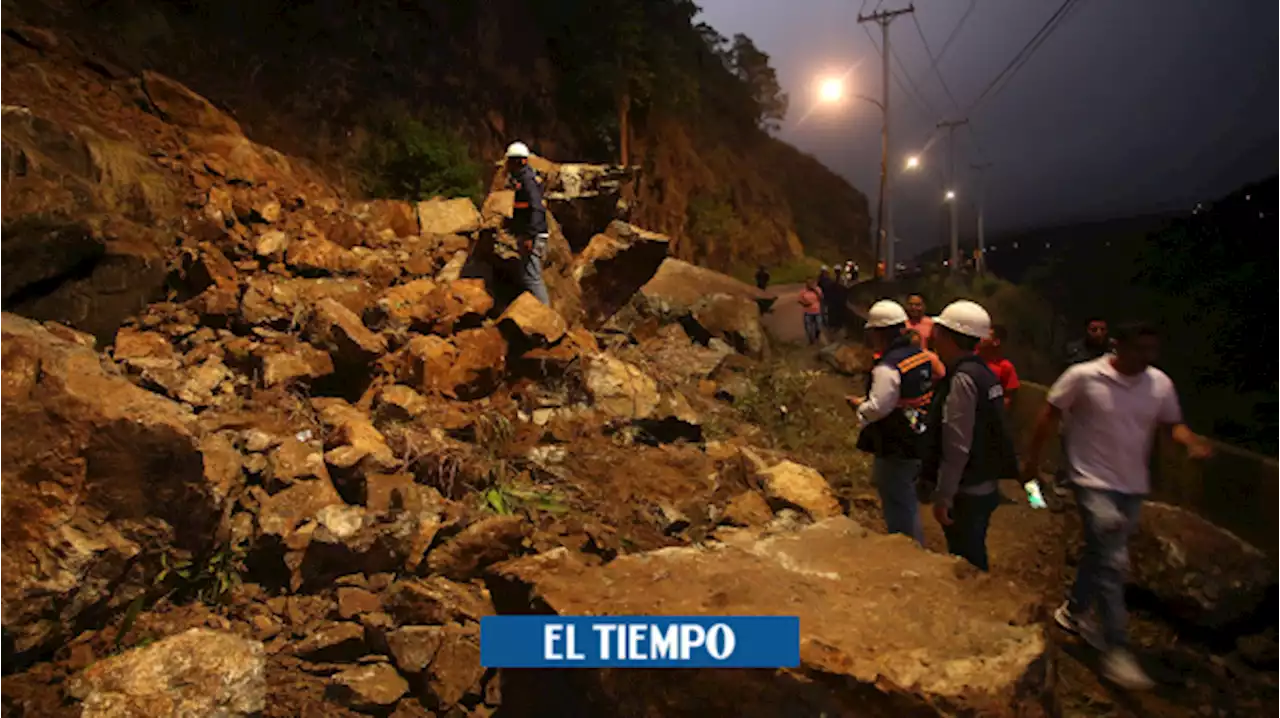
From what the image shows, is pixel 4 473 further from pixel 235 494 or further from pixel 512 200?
pixel 512 200

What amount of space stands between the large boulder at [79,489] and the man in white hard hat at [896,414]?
3736mm

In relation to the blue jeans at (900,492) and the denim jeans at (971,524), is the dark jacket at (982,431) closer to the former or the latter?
the denim jeans at (971,524)

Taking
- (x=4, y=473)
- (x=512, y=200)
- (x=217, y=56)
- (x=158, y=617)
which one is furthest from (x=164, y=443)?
(x=217, y=56)

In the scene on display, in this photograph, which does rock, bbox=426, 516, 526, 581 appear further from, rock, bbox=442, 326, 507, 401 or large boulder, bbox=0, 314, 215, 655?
rock, bbox=442, 326, 507, 401

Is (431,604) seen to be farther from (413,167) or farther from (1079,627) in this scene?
(413,167)

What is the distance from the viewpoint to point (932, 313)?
14773mm

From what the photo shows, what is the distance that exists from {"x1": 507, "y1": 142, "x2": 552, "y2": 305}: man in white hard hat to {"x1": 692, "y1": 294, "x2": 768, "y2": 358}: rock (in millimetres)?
3856

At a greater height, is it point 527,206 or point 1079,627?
point 527,206

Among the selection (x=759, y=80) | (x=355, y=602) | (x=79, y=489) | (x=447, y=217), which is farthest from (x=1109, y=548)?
(x=759, y=80)

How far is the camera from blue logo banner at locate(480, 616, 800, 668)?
268cm

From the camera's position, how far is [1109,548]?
3.40m

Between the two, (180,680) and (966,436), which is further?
(966,436)

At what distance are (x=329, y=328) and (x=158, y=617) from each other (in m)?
2.57

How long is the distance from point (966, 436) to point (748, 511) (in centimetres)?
→ 191
